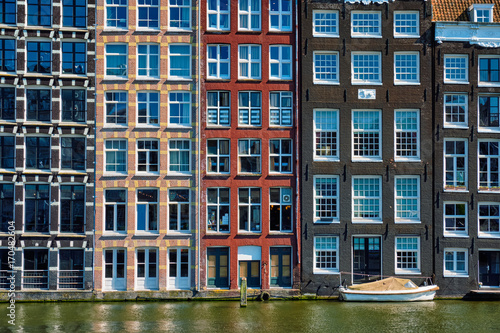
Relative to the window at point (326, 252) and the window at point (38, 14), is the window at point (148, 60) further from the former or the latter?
the window at point (326, 252)

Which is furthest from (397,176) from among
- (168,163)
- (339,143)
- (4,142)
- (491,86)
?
(4,142)

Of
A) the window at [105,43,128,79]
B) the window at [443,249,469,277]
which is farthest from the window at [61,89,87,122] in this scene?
the window at [443,249,469,277]

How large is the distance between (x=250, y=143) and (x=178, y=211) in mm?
5663

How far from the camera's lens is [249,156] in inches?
1521

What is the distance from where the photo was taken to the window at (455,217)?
38.8 meters

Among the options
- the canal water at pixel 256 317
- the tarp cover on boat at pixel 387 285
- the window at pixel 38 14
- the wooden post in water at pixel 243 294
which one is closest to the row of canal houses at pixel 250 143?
the window at pixel 38 14

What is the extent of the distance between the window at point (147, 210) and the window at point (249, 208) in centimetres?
478

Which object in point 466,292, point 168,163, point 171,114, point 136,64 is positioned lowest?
point 466,292

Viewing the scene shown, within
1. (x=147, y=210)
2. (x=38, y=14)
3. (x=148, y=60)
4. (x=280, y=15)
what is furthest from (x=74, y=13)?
(x=147, y=210)

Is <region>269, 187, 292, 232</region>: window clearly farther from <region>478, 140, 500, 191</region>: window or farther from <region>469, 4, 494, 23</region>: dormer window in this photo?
<region>469, 4, 494, 23</region>: dormer window

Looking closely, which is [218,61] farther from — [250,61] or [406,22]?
[406,22]

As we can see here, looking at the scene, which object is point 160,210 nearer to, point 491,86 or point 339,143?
point 339,143

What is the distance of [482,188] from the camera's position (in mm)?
38812

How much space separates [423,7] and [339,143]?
9306mm
